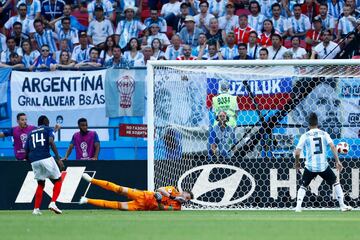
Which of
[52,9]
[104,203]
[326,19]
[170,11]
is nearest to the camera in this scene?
[104,203]

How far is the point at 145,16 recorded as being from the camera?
27359mm

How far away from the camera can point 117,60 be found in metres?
24.8

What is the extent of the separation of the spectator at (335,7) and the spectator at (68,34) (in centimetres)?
624

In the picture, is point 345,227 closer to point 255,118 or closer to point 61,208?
point 255,118

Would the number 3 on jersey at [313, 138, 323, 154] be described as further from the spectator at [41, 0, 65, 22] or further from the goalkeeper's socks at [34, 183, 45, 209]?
the spectator at [41, 0, 65, 22]

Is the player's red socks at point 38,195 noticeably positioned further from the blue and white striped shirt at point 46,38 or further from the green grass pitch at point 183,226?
the blue and white striped shirt at point 46,38

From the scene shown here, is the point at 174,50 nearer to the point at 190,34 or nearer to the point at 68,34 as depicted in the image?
the point at 190,34

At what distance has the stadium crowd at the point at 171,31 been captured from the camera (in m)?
24.4

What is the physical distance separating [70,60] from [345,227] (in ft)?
37.3

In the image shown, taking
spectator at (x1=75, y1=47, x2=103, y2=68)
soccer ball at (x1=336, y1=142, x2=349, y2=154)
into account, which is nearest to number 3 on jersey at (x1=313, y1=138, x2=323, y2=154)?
soccer ball at (x1=336, y1=142, x2=349, y2=154)

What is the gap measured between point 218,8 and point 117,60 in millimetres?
3193

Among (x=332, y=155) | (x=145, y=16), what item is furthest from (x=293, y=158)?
(x=145, y=16)

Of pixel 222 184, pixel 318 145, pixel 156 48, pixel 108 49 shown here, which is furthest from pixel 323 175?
pixel 108 49

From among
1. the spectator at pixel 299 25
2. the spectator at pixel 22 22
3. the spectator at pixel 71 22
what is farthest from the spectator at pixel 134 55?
the spectator at pixel 299 25
